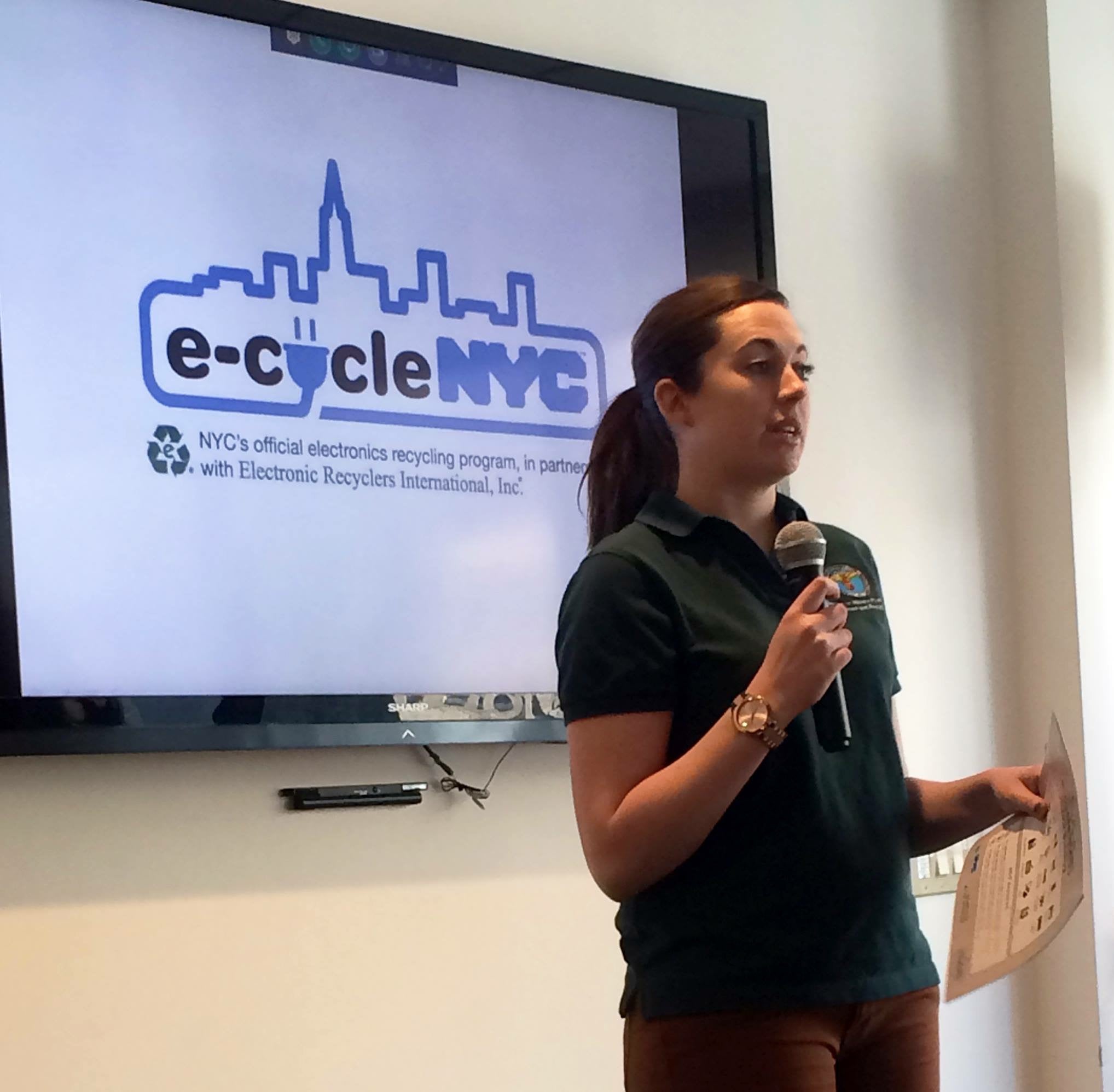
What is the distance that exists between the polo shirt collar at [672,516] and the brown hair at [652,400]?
9 centimetres

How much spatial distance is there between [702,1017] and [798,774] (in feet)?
0.72

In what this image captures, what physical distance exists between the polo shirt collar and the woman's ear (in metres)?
0.07

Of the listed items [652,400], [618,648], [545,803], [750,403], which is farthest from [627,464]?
[545,803]

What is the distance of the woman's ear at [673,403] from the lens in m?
1.52

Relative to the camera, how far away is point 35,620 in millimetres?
1990

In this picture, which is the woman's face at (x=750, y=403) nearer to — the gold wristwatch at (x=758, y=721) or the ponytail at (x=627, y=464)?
the ponytail at (x=627, y=464)

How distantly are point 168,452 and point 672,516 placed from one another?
922mm

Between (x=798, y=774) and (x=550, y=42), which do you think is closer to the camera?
(x=798, y=774)

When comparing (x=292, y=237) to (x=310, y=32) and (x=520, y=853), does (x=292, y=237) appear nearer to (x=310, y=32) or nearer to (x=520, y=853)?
(x=310, y=32)

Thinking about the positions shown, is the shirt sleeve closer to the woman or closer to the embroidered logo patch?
the woman

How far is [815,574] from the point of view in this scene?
4.67ft

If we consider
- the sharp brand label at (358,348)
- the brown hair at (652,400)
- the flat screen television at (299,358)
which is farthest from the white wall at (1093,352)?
the brown hair at (652,400)

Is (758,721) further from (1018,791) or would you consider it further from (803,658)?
(1018,791)

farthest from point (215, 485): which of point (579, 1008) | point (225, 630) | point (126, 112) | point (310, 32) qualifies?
point (579, 1008)
